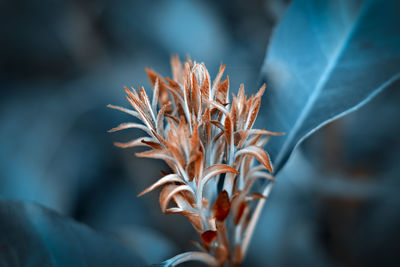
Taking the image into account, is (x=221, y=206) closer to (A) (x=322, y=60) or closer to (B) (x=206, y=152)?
(B) (x=206, y=152)

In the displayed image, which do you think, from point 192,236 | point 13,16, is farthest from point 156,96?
point 13,16

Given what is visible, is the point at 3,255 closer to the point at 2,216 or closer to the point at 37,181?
the point at 2,216

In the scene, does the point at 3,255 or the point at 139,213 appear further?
the point at 139,213

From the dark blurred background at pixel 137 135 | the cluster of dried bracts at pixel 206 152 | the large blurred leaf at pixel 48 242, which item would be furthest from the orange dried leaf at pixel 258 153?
the dark blurred background at pixel 137 135

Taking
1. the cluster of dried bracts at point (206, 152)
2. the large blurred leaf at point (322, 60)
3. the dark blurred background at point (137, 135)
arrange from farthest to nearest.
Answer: the dark blurred background at point (137, 135) → the large blurred leaf at point (322, 60) → the cluster of dried bracts at point (206, 152)

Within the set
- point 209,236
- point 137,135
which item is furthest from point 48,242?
point 137,135

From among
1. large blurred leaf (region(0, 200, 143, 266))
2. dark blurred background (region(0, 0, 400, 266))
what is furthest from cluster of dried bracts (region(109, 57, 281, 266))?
dark blurred background (region(0, 0, 400, 266))

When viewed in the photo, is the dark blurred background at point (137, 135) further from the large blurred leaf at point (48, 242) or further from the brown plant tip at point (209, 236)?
the brown plant tip at point (209, 236)
